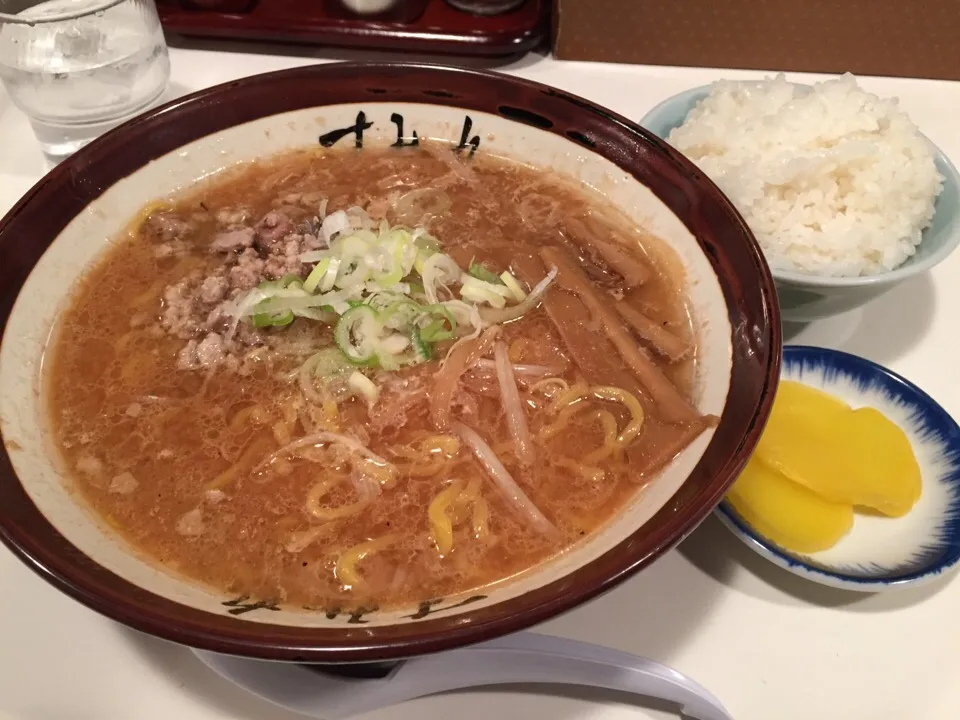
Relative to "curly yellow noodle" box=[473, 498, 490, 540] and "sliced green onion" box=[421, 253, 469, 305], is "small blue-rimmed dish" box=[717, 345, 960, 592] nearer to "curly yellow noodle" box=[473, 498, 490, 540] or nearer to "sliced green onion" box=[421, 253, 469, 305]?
"curly yellow noodle" box=[473, 498, 490, 540]

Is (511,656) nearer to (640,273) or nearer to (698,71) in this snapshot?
(640,273)

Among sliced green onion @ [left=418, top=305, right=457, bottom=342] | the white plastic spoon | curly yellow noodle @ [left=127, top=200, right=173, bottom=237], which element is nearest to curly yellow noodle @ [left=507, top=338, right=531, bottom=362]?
sliced green onion @ [left=418, top=305, right=457, bottom=342]

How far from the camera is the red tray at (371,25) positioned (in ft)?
7.80

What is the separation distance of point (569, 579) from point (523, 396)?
1.63 ft

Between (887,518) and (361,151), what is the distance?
1.40 metres

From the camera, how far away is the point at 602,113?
158cm

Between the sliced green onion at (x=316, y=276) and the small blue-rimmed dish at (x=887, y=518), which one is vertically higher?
the small blue-rimmed dish at (x=887, y=518)

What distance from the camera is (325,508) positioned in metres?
1.24

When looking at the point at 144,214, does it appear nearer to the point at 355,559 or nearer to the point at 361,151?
the point at 361,151

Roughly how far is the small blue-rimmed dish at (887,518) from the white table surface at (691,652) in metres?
0.07

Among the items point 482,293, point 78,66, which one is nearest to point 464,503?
point 482,293

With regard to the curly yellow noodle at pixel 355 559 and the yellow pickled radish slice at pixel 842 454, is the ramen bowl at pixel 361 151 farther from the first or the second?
the yellow pickled radish slice at pixel 842 454

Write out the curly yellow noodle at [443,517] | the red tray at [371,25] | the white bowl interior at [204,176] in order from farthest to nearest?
the red tray at [371,25] → the curly yellow noodle at [443,517] → the white bowl interior at [204,176]

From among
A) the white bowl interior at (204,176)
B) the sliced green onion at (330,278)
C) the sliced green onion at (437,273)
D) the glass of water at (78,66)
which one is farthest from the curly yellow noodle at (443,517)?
the glass of water at (78,66)
